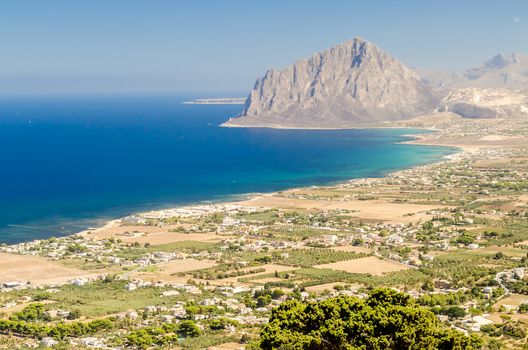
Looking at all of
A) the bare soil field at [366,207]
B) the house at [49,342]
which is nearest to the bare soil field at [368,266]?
the bare soil field at [366,207]

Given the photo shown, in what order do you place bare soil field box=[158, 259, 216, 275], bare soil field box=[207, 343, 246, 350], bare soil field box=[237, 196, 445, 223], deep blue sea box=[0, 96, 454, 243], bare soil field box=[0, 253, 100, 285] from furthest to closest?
deep blue sea box=[0, 96, 454, 243], bare soil field box=[237, 196, 445, 223], bare soil field box=[158, 259, 216, 275], bare soil field box=[0, 253, 100, 285], bare soil field box=[207, 343, 246, 350]

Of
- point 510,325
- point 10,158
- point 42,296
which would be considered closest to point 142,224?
point 42,296

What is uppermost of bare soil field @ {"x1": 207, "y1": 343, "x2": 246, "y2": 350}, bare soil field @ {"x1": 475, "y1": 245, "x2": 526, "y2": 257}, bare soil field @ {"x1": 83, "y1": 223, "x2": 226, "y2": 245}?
bare soil field @ {"x1": 475, "y1": 245, "x2": 526, "y2": 257}

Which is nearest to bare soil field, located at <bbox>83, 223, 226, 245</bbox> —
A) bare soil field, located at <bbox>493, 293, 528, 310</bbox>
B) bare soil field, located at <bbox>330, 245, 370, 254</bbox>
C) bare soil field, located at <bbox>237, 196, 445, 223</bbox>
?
bare soil field, located at <bbox>330, 245, 370, 254</bbox>

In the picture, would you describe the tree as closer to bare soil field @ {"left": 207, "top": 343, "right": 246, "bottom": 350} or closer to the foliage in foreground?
the foliage in foreground

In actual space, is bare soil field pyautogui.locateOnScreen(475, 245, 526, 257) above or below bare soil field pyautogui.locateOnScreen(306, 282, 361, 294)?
above

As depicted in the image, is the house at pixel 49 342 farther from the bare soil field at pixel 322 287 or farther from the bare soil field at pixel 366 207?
the bare soil field at pixel 366 207
